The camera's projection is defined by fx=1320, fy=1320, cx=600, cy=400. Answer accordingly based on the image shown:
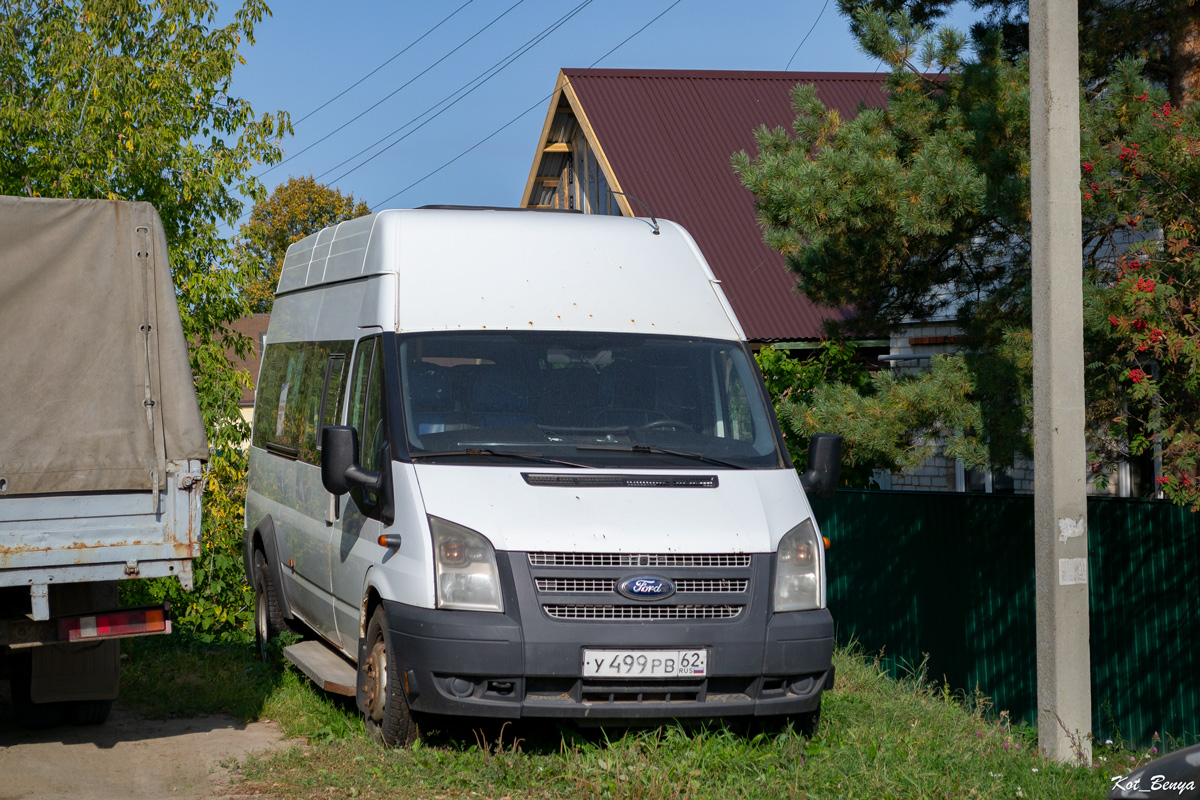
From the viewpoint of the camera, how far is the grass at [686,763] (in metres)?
5.72

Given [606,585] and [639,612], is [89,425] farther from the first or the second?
[639,612]

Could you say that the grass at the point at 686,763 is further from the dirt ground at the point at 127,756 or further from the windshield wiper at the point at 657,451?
the windshield wiper at the point at 657,451

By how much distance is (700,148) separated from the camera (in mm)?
23656

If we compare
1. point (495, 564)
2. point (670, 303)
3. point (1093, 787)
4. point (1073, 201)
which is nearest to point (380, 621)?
point (495, 564)

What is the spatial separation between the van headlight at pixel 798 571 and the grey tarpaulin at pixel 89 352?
2.96 meters

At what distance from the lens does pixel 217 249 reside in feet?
39.8

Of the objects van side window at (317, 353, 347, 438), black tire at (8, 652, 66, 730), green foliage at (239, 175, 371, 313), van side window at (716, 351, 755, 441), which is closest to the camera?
van side window at (716, 351, 755, 441)

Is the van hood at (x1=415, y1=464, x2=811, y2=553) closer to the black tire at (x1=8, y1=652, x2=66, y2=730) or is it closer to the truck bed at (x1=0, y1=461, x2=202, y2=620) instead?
the truck bed at (x1=0, y1=461, x2=202, y2=620)

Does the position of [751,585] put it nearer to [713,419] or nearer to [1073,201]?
[713,419]

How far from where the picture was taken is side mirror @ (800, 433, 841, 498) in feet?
22.8

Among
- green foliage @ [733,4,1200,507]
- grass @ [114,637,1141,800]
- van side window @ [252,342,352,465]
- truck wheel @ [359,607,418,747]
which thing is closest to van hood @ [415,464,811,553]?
truck wheel @ [359,607,418,747]

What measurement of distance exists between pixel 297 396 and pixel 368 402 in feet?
6.93

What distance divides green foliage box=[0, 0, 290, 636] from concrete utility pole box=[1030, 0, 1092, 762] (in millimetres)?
6947

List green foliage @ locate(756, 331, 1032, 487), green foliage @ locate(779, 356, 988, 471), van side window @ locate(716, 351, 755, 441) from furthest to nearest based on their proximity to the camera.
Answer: green foliage @ locate(779, 356, 988, 471) < green foliage @ locate(756, 331, 1032, 487) < van side window @ locate(716, 351, 755, 441)
